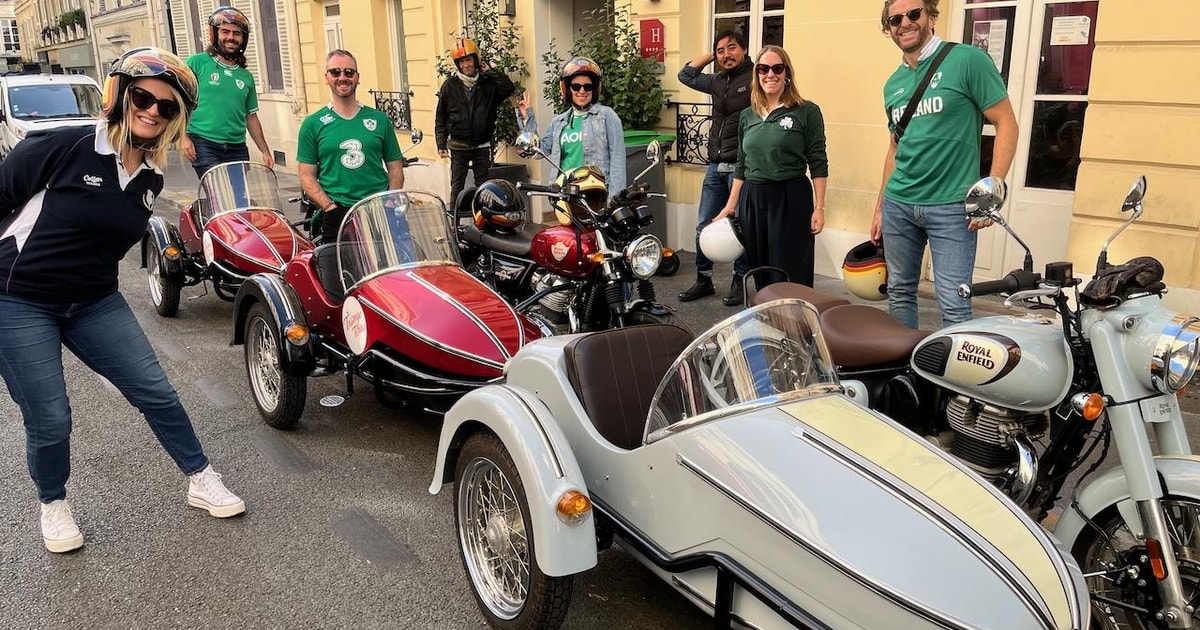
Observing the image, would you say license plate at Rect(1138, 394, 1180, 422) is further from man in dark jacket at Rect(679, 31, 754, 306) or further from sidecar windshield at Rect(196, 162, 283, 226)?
sidecar windshield at Rect(196, 162, 283, 226)

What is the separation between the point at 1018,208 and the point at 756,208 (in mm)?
2509

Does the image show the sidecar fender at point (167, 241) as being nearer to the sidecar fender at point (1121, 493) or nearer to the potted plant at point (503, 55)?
the potted plant at point (503, 55)

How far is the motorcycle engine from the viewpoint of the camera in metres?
2.83

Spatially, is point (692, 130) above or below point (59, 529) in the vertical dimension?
above

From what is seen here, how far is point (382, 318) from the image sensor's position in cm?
409

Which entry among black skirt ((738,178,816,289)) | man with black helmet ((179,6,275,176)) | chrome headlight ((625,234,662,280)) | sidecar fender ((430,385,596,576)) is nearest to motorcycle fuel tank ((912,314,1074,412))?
sidecar fender ((430,385,596,576))

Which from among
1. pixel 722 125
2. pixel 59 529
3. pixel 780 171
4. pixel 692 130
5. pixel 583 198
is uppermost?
pixel 722 125

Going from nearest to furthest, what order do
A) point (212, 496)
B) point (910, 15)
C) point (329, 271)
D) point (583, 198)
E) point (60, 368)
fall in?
point (60, 368) → point (212, 496) → point (910, 15) → point (329, 271) → point (583, 198)

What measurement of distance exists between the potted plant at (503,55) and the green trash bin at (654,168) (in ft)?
8.58

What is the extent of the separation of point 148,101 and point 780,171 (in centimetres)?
346

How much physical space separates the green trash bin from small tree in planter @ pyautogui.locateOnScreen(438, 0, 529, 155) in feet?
8.77

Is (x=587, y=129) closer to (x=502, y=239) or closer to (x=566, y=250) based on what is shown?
(x=502, y=239)

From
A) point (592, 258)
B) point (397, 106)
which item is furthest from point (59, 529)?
point (397, 106)

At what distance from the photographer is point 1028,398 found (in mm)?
2729
